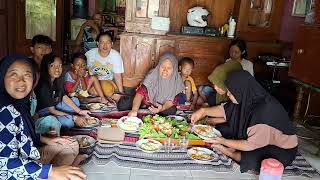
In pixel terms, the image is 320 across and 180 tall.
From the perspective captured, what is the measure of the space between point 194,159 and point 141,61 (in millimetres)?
2053

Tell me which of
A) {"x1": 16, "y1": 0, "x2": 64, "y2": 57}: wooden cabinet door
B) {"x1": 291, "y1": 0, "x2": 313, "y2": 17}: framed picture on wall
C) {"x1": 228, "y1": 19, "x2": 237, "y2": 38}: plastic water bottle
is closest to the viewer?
{"x1": 291, "y1": 0, "x2": 313, "y2": 17}: framed picture on wall

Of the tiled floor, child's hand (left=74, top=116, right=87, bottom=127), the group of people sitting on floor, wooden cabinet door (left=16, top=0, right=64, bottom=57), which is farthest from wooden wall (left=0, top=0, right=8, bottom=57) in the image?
the tiled floor

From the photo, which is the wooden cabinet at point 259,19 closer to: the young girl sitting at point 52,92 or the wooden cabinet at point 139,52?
the wooden cabinet at point 139,52

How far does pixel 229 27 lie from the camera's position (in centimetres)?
432

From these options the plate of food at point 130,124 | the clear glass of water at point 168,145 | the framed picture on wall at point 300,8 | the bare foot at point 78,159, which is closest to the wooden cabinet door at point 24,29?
the plate of food at point 130,124

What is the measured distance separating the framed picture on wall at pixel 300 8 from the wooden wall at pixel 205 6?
81 centimetres

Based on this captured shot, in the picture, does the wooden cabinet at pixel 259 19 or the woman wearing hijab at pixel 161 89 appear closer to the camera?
the woman wearing hijab at pixel 161 89

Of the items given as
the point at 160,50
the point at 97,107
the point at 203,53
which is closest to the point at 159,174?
the point at 97,107

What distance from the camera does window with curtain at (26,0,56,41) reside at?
17.2ft

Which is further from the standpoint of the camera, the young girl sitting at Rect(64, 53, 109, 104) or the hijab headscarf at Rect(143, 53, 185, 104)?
the young girl sitting at Rect(64, 53, 109, 104)

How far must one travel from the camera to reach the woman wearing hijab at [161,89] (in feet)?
10.2

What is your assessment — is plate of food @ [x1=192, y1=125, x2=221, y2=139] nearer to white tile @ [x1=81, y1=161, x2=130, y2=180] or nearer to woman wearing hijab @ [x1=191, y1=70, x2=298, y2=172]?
woman wearing hijab @ [x1=191, y1=70, x2=298, y2=172]

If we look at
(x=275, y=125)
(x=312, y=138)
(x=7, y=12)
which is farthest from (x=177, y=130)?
(x=7, y=12)

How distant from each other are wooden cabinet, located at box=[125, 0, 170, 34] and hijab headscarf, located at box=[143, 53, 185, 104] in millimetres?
1138
